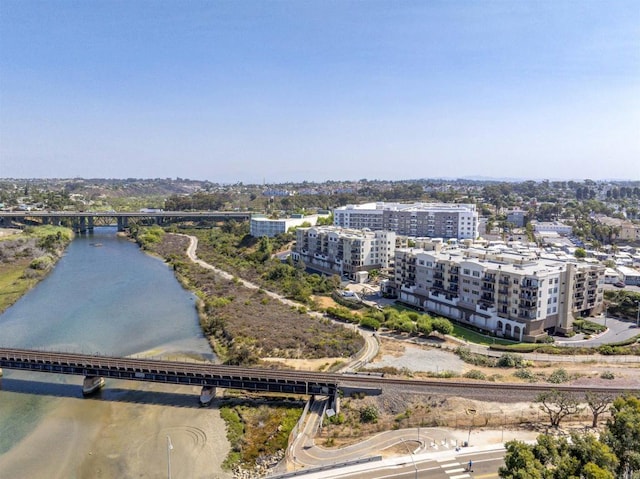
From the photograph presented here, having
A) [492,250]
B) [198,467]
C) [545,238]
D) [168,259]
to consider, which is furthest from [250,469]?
[545,238]

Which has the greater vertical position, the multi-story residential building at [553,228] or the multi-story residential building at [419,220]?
the multi-story residential building at [419,220]

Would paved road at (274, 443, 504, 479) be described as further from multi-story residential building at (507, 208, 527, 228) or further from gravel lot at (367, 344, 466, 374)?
multi-story residential building at (507, 208, 527, 228)

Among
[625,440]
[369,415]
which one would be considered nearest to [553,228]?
[369,415]

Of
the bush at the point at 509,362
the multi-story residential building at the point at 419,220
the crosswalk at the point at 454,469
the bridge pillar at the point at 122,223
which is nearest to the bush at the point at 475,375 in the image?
the bush at the point at 509,362

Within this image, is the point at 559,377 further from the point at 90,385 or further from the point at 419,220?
the point at 419,220

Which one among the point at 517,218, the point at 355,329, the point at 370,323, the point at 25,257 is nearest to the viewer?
the point at 370,323

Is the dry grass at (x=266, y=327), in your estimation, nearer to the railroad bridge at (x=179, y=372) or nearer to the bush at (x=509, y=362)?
the railroad bridge at (x=179, y=372)

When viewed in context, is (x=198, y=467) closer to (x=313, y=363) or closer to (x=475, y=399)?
(x=313, y=363)
